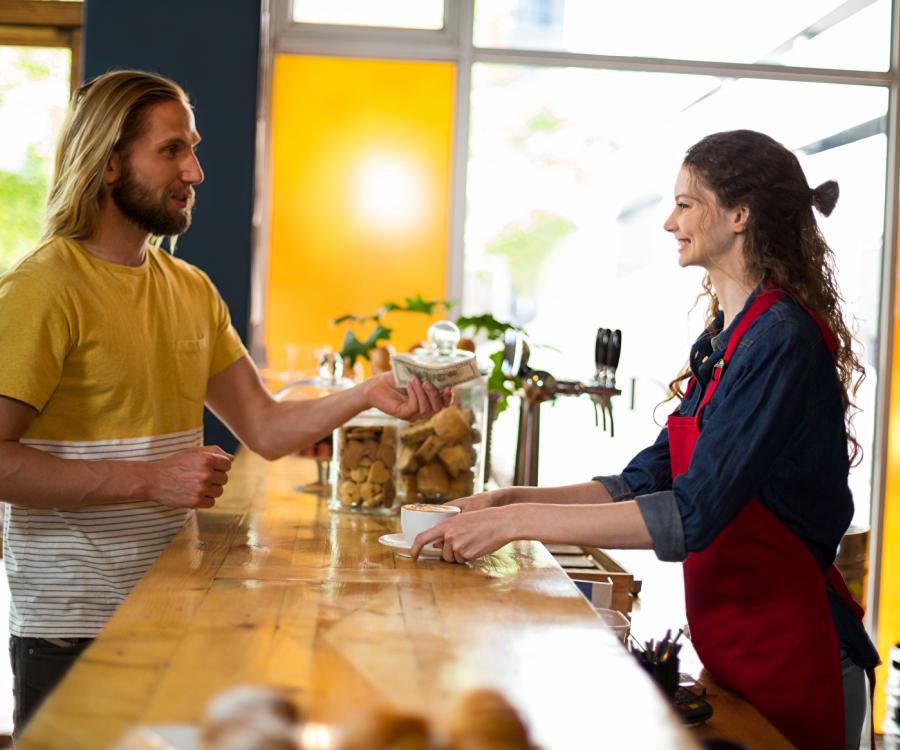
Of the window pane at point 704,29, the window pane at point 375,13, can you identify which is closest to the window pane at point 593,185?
the window pane at point 704,29

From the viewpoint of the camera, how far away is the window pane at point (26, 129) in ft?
14.5

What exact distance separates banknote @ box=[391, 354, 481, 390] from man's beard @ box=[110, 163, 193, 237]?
518 millimetres

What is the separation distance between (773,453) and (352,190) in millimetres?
3771

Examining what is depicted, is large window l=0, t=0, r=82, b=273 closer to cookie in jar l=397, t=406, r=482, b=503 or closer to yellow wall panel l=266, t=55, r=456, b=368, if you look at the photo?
yellow wall panel l=266, t=55, r=456, b=368

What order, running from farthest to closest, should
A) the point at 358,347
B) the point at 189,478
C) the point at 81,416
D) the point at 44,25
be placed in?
1. the point at 44,25
2. the point at 358,347
3. the point at 81,416
4. the point at 189,478

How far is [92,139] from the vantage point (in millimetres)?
2000

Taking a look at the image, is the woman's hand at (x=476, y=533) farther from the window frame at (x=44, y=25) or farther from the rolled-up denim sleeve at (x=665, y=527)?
the window frame at (x=44, y=25)

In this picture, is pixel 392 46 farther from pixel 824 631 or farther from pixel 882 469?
pixel 824 631

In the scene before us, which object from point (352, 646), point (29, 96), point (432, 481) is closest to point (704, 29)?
point (29, 96)

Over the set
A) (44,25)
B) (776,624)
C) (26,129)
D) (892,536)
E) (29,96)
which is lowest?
(892,536)

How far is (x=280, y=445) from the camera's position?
2314 millimetres

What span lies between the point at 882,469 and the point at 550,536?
4.14 meters

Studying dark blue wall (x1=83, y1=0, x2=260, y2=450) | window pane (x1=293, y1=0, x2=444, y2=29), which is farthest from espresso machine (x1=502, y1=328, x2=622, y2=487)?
window pane (x1=293, y1=0, x2=444, y2=29)

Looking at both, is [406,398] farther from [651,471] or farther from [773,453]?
[773,453]
